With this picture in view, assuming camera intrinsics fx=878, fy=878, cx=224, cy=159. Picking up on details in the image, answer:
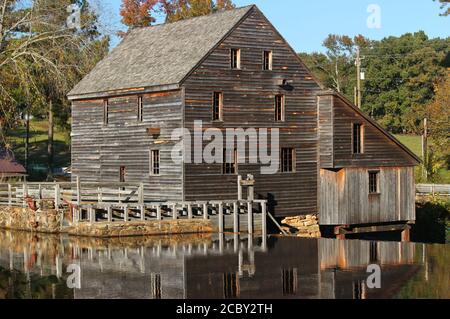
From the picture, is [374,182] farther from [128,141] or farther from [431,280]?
[431,280]

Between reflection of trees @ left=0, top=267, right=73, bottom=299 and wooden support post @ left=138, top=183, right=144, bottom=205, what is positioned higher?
wooden support post @ left=138, top=183, right=144, bottom=205

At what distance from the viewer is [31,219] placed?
39.5 meters

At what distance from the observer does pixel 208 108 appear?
4003cm

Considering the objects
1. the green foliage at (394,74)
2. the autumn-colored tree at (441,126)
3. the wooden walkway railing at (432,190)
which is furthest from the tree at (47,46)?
the green foliage at (394,74)

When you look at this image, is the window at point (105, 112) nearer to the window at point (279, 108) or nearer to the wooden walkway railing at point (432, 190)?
the window at point (279, 108)

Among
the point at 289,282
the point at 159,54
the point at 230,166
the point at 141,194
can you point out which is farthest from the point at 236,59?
the point at 289,282

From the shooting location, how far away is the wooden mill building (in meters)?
40.0

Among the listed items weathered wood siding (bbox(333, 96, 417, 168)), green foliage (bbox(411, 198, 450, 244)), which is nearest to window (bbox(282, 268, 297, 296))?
weathered wood siding (bbox(333, 96, 417, 168))

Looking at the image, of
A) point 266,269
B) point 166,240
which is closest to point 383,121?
point 166,240

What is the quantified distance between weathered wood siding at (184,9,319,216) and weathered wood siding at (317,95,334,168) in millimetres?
409

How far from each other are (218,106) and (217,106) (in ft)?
0.15

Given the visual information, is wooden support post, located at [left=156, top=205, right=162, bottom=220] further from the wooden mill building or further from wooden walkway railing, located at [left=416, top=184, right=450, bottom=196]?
wooden walkway railing, located at [left=416, top=184, right=450, bottom=196]
